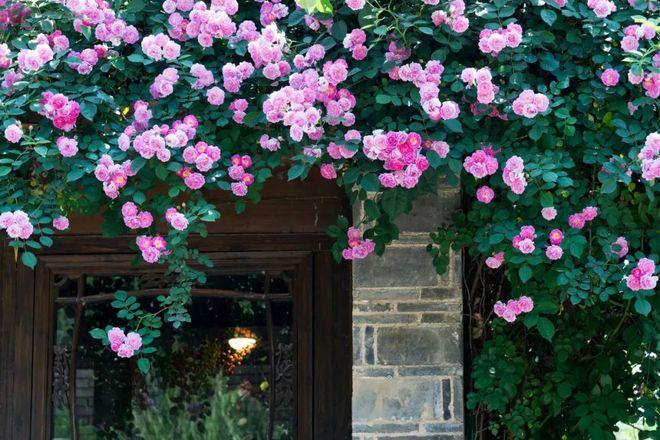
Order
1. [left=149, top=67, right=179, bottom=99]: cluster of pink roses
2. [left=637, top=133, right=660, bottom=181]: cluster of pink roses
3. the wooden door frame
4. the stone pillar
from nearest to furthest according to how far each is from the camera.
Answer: [left=637, top=133, right=660, bottom=181]: cluster of pink roses
[left=149, top=67, right=179, bottom=99]: cluster of pink roses
the stone pillar
the wooden door frame

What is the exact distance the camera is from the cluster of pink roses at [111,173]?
12.4 feet

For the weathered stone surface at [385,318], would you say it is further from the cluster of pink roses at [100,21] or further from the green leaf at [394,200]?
the cluster of pink roses at [100,21]

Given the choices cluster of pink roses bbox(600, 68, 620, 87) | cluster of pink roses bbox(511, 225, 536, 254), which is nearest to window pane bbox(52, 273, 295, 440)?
cluster of pink roses bbox(511, 225, 536, 254)

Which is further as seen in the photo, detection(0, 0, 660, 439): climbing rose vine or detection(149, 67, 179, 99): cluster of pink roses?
detection(149, 67, 179, 99): cluster of pink roses

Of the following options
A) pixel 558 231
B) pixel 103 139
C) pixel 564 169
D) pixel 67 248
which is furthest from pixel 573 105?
pixel 67 248

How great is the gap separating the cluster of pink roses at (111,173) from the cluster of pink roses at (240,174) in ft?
1.15

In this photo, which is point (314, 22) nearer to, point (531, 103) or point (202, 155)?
point (202, 155)

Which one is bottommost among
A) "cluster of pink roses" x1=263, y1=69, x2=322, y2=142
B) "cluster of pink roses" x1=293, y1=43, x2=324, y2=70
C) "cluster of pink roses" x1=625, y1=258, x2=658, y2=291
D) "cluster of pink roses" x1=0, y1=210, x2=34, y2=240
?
"cluster of pink roses" x1=625, y1=258, x2=658, y2=291

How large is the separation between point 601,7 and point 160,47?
1529 millimetres

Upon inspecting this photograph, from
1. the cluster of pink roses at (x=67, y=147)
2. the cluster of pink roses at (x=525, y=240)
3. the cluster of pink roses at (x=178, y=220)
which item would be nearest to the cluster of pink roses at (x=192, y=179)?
the cluster of pink roses at (x=178, y=220)

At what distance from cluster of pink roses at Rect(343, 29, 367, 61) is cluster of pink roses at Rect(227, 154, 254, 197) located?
531 mm

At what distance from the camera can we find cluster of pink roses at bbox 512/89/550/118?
3717 mm

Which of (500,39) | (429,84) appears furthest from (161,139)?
(500,39)

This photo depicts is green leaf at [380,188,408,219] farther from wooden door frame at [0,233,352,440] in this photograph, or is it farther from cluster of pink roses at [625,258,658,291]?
wooden door frame at [0,233,352,440]
